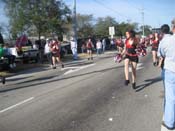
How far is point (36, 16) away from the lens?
1545 inches

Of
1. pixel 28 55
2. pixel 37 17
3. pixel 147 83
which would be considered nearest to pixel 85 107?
pixel 147 83

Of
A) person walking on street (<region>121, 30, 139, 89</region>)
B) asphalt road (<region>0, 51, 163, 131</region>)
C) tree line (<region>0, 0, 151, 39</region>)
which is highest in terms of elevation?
tree line (<region>0, 0, 151, 39</region>)

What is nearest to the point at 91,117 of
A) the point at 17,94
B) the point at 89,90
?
the point at 89,90

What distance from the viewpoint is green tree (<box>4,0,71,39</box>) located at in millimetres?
39594

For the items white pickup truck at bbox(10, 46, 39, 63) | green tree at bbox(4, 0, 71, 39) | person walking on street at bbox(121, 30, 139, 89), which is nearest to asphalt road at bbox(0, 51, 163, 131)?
person walking on street at bbox(121, 30, 139, 89)

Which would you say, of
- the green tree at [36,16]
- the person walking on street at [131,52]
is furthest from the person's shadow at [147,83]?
the green tree at [36,16]

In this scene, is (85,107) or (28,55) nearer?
(85,107)

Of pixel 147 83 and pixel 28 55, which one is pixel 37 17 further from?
pixel 147 83

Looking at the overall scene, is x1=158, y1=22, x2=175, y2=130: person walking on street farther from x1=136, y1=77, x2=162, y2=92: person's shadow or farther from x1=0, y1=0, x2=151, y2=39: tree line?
x1=0, y1=0, x2=151, y2=39: tree line

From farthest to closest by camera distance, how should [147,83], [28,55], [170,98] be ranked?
1. [28,55]
2. [147,83]
3. [170,98]

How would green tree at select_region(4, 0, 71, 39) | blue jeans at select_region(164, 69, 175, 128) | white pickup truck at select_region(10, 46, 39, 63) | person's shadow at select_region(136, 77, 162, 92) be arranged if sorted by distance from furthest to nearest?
1. green tree at select_region(4, 0, 71, 39)
2. white pickup truck at select_region(10, 46, 39, 63)
3. person's shadow at select_region(136, 77, 162, 92)
4. blue jeans at select_region(164, 69, 175, 128)

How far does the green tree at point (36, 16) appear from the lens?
39.6 m

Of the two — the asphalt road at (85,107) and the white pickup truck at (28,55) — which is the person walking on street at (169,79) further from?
the white pickup truck at (28,55)

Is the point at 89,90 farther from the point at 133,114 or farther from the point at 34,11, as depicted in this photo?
the point at 34,11
